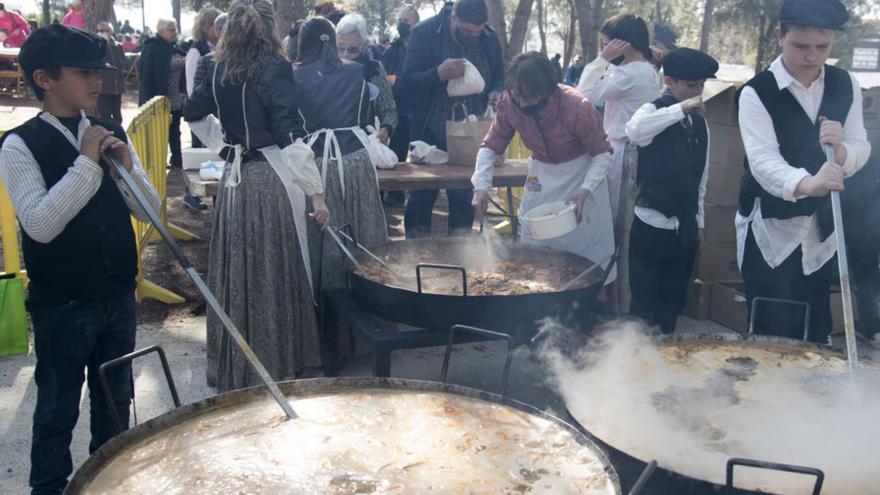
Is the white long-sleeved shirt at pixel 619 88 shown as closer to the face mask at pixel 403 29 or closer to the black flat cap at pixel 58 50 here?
the black flat cap at pixel 58 50

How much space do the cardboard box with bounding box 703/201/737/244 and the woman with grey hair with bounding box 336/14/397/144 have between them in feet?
7.65

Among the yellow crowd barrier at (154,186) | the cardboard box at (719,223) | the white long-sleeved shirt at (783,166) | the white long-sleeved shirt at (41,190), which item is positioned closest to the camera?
the white long-sleeved shirt at (41,190)

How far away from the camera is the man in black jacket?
19.6 ft

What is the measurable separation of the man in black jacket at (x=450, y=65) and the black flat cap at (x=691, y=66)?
1.87m

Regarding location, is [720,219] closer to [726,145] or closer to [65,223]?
[726,145]

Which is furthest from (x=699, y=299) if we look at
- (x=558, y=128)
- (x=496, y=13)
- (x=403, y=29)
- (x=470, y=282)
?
(x=496, y=13)

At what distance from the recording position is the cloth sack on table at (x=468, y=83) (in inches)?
234

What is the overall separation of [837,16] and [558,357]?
1693 mm

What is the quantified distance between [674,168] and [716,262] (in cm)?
144

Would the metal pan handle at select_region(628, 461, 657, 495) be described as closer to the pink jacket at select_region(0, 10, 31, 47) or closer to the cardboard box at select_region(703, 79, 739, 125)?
the cardboard box at select_region(703, 79, 739, 125)

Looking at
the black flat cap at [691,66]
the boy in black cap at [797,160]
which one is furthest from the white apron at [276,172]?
the boy in black cap at [797,160]

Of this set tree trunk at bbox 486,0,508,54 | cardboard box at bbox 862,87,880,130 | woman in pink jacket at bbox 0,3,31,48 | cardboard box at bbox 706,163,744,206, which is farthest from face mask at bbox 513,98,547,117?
woman in pink jacket at bbox 0,3,31,48

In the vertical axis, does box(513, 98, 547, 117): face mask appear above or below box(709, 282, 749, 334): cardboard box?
above

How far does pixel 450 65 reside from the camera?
5914mm
